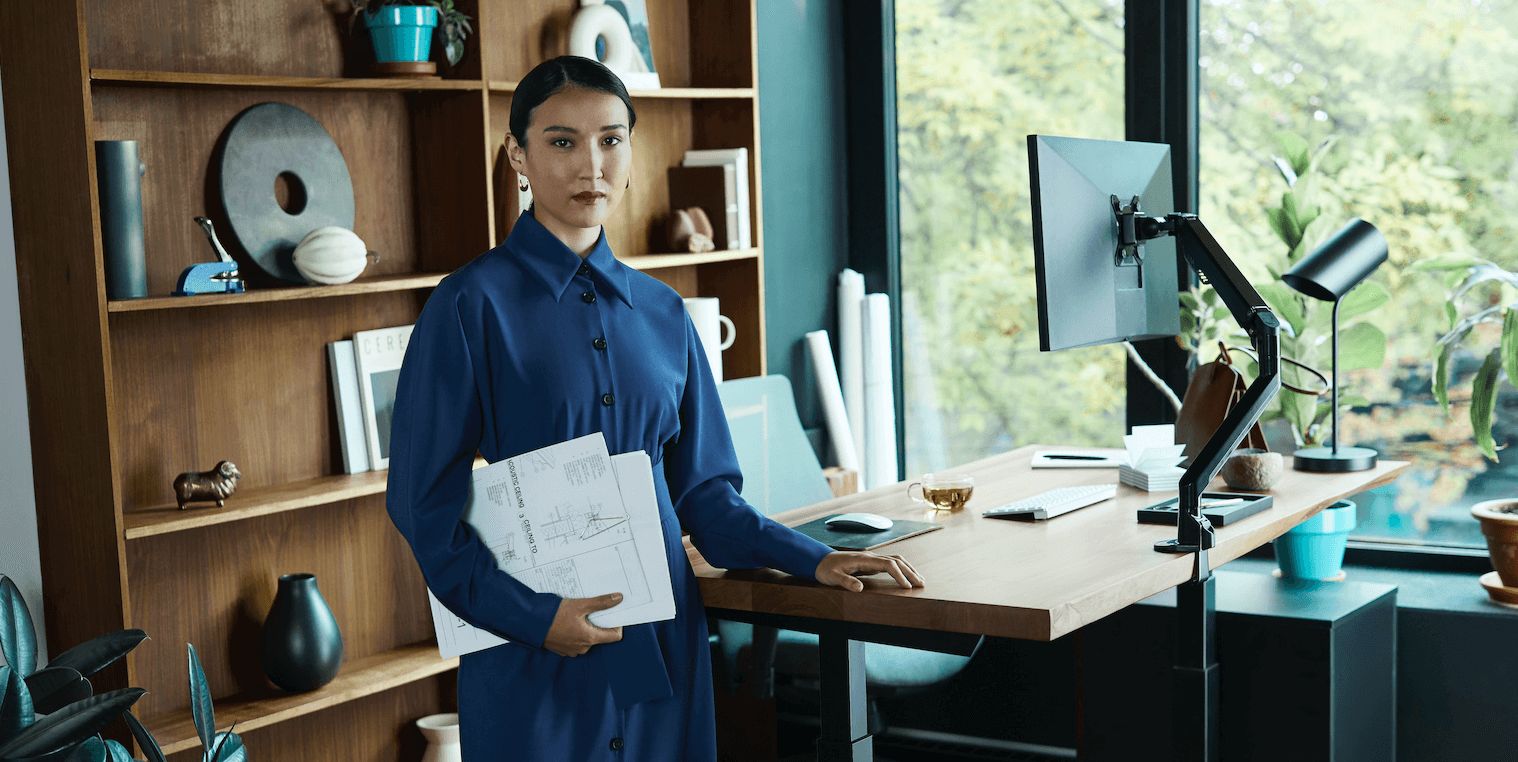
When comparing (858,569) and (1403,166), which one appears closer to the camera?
(858,569)

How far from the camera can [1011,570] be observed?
1861mm

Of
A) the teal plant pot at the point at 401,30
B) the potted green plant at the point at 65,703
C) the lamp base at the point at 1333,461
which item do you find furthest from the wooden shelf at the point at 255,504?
the lamp base at the point at 1333,461

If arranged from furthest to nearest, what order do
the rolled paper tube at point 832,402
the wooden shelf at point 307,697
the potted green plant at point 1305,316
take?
the rolled paper tube at point 832,402 < the potted green plant at point 1305,316 < the wooden shelf at point 307,697

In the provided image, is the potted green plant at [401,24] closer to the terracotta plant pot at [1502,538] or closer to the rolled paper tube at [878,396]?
the rolled paper tube at [878,396]

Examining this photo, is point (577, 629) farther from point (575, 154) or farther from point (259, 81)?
point (259, 81)

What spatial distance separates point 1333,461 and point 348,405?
2.00 metres

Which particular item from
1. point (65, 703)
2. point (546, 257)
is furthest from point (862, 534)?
point (65, 703)

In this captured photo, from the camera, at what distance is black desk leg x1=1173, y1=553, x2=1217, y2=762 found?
242cm

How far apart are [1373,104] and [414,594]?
2585mm

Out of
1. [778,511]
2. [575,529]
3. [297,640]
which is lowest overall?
[297,640]

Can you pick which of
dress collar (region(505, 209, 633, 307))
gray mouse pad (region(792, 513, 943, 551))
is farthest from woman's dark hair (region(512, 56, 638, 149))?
gray mouse pad (region(792, 513, 943, 551))

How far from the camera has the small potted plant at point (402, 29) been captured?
281 cm

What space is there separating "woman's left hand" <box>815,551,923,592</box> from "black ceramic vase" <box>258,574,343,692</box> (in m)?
1.31

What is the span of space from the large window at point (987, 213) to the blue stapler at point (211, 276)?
217 centimetres
